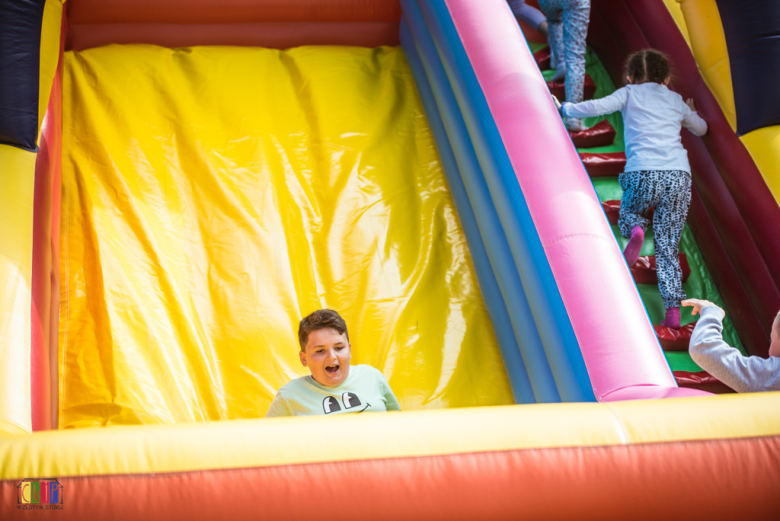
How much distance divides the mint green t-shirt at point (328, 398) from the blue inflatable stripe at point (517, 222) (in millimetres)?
478

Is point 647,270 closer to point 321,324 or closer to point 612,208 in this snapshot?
point 612,208

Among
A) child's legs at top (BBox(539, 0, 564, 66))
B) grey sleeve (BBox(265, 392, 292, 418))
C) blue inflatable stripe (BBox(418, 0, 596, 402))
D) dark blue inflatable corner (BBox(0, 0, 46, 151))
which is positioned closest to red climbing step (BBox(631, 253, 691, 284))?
blue inflatable stripe (BBox(418, 0, 596, 402))

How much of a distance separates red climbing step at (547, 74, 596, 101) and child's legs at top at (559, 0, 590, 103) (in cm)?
16

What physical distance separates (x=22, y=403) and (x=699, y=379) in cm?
184

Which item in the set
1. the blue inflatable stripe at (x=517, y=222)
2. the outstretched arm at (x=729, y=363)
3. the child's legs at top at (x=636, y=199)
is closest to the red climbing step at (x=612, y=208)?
the child's legs at top at (x=636, y=199)

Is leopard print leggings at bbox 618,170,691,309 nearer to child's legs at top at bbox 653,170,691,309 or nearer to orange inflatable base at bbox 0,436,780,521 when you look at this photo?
child's legs at top at bbox 653,170,691,309

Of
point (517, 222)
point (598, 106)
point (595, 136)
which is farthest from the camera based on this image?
point (595, 136)

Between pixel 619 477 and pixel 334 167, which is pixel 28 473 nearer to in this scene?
pixel 619 477

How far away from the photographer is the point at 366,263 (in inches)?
91.3

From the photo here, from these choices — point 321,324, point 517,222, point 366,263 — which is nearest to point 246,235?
point 366,263

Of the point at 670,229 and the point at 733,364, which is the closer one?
the point at 733,364

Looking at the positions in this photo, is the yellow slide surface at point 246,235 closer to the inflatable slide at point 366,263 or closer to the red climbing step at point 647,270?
the inflatable slide at point 366,263

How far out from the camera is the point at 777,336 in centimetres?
146

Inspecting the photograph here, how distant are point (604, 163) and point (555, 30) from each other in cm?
76
